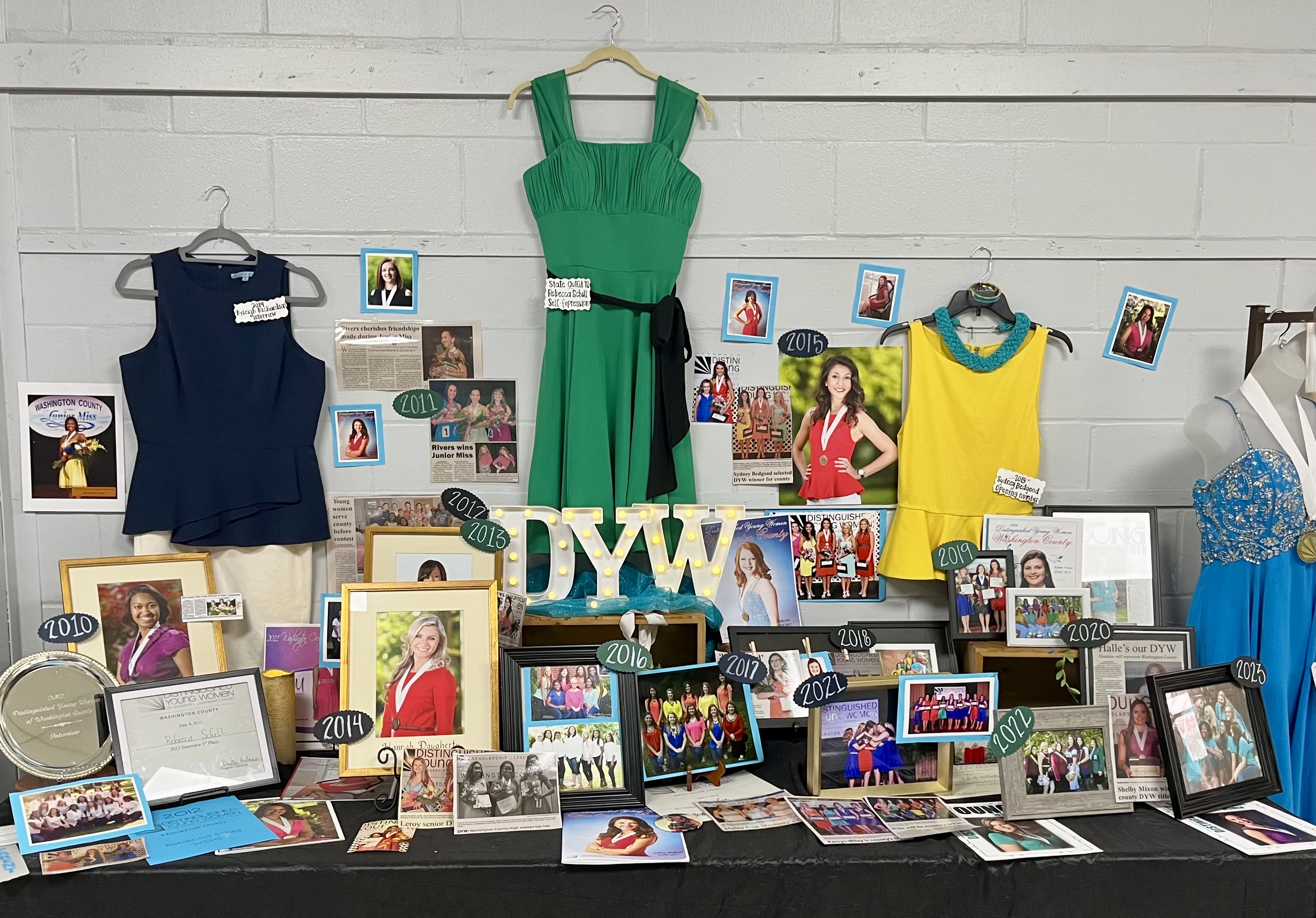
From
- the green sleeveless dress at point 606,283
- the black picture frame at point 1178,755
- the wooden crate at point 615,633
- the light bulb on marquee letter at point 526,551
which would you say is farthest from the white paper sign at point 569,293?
the black picture frame at point 1178,755

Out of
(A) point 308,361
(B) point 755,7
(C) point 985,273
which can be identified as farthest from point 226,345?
(C) point 985,273

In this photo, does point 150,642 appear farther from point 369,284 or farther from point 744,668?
point 744,668

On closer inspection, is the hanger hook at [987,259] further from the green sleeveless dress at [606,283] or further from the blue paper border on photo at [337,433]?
the blue paper border on photo at [337,433]

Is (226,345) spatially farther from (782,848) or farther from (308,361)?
(782,848)

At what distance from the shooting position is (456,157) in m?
1.94

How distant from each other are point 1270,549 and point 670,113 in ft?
5.13

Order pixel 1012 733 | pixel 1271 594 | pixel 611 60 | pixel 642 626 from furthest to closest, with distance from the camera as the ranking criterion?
pixel 611 60
pixel 642 626
pixel 1271 594
pixel 1012 733

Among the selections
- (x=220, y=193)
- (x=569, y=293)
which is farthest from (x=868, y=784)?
(x=220, y=193)

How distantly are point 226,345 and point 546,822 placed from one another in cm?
124

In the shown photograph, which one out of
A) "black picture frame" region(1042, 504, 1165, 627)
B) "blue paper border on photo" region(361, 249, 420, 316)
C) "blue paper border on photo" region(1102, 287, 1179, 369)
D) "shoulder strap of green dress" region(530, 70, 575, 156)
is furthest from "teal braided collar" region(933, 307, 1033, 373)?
"blue paper border on photo" region(361, 249, 420, 316)

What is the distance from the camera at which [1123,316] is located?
2.03 meters

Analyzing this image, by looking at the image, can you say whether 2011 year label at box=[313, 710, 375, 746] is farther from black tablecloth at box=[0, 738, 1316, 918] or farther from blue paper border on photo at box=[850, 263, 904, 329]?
blue paper border on photo at box=[850, 263, 904, 329]

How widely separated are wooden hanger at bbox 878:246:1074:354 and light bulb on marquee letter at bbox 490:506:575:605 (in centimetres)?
88

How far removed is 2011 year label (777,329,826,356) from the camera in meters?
1.97
